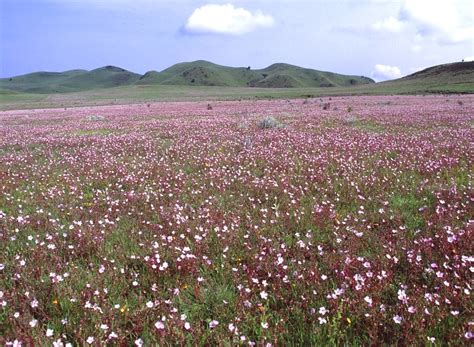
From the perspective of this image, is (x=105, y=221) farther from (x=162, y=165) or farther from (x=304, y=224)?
(x=162, y=165)

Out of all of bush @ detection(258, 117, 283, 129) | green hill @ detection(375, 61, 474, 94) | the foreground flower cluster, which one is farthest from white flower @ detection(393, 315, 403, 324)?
green hill @ detection(375, 61, 474, 94)

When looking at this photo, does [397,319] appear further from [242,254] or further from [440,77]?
A: [440,77]

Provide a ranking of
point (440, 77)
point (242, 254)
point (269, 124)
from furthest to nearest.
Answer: point (440, 77), point (269, 124), point (242, 254)

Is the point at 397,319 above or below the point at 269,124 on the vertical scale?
below

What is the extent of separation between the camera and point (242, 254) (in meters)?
5.99

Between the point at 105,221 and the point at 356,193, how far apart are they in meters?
5.59

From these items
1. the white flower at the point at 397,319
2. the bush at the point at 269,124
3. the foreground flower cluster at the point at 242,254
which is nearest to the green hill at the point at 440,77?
the bush at the point at 269,124

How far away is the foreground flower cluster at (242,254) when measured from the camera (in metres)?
4.11

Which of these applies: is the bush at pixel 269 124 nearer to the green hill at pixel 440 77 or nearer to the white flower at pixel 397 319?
the white flower at pixel 397 319

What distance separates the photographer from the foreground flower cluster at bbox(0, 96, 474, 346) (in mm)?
4113

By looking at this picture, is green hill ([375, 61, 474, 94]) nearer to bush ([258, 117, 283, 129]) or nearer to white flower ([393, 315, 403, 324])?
bush ([258, 117, 283, 129])

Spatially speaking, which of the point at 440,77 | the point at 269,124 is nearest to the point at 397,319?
the point at 269,124

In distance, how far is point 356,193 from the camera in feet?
29.4

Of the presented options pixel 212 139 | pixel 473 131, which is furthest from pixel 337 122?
pixel 212 139
